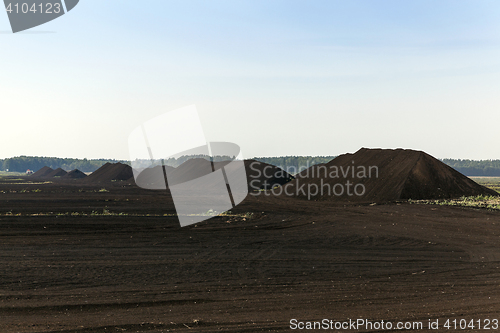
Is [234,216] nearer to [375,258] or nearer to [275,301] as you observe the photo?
[375,258]

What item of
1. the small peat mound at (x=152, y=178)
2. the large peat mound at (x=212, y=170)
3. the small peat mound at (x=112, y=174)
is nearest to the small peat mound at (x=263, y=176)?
the large peat mound at (x=212, y=170)

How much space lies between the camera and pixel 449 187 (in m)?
44.3

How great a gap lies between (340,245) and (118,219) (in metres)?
15.2

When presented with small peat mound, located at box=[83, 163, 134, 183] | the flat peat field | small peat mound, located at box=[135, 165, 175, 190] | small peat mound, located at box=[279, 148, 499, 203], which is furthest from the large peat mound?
the flat peat field

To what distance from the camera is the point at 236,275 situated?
1254 cm

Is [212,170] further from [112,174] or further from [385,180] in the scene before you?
[385,180]

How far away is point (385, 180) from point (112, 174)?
79.5 m

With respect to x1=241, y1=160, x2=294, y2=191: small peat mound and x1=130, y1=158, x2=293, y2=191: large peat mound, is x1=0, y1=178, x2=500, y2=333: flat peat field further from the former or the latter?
x1=130, y1=158, x2=293, y2=191: large peat mound

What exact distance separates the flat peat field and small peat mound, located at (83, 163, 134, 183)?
3174 inches

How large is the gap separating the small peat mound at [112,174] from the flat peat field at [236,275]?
80.6m

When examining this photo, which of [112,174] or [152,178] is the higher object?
[112,174]

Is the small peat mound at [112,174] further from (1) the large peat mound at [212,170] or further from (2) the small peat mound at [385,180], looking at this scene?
(2) the small peat mound at [385,180]

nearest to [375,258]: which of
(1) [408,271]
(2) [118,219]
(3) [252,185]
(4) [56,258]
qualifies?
(1) [408,271]

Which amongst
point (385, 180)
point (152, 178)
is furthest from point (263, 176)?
point (152, 178)
